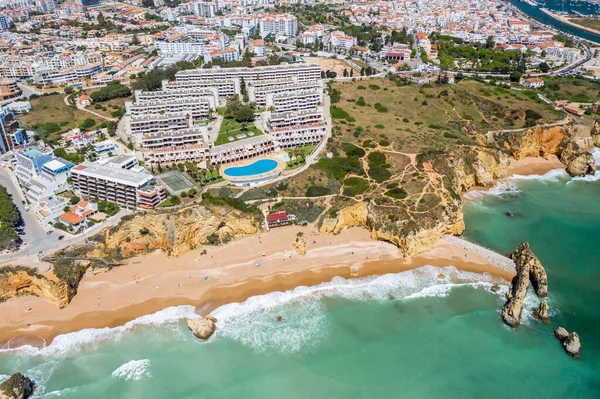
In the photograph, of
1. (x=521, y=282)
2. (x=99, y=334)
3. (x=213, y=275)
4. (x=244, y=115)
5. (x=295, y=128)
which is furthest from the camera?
(x=244, y=115)

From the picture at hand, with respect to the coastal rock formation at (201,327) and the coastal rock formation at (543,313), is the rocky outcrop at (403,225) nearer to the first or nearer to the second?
the coastal rock formation at (543,313)

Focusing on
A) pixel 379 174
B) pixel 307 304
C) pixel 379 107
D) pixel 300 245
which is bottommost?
pixel 307 304

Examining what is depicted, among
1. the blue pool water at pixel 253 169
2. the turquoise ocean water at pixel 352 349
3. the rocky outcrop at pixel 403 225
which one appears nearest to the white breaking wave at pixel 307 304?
the turquoise ocean water at pixel 352 349

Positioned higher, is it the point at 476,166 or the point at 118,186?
the point at 118,186

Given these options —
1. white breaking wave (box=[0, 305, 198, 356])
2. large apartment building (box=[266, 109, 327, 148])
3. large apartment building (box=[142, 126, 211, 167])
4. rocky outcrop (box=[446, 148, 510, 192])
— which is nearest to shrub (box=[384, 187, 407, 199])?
rocky outcrop (box=[446, 148, 510, 192])

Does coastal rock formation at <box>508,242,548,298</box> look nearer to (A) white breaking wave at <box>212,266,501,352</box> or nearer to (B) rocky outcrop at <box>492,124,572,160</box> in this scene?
(A) white breaking wave at <box>212,266,501,352</box>

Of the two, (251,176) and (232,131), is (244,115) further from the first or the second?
(251,176)

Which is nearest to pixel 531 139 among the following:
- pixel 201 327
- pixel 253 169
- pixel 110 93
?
pixel 253 169
